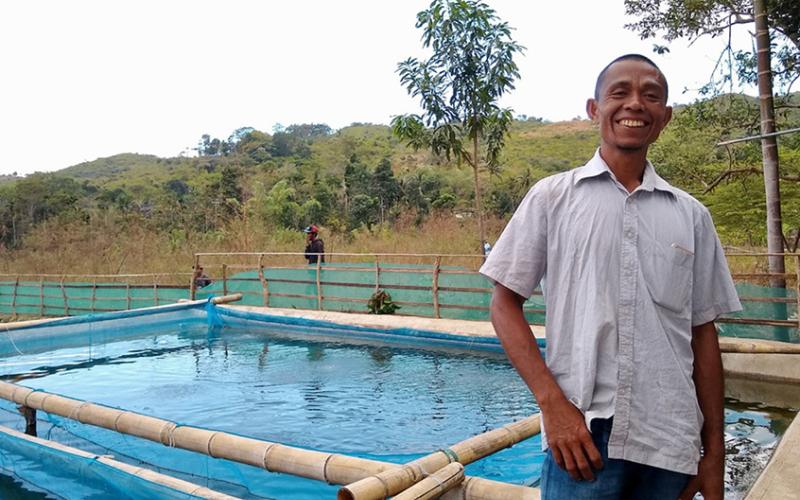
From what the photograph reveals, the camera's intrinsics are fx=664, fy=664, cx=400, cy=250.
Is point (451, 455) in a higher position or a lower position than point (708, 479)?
lower

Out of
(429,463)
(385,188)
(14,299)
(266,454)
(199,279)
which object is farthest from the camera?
(385,188)

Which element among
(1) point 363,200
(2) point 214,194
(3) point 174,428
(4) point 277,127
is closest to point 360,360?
(3) point 174,428

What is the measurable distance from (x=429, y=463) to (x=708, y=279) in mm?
1250

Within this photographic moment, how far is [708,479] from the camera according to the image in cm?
118

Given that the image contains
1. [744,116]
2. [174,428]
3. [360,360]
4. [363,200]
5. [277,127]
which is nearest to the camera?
[174,428]

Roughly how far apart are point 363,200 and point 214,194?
5.09m

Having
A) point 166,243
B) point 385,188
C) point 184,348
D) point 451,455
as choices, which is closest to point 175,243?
point 166,243

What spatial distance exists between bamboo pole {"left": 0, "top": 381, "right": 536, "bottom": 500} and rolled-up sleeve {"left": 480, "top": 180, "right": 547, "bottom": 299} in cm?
109

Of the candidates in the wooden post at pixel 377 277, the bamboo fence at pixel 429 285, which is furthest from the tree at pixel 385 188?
the wooden post at pixel 377 277

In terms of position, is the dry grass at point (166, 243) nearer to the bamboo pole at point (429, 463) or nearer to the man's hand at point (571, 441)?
the bamboo pole at point (429, 463)

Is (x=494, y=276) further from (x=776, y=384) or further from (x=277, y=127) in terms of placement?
(x=277, y=127)

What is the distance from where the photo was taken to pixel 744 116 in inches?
336

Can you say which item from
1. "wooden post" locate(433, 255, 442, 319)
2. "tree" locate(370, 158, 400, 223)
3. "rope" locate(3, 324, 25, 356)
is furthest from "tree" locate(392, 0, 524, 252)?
"tree" locate(370, 158, 400, 223)

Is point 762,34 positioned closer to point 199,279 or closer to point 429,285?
point 429,285
